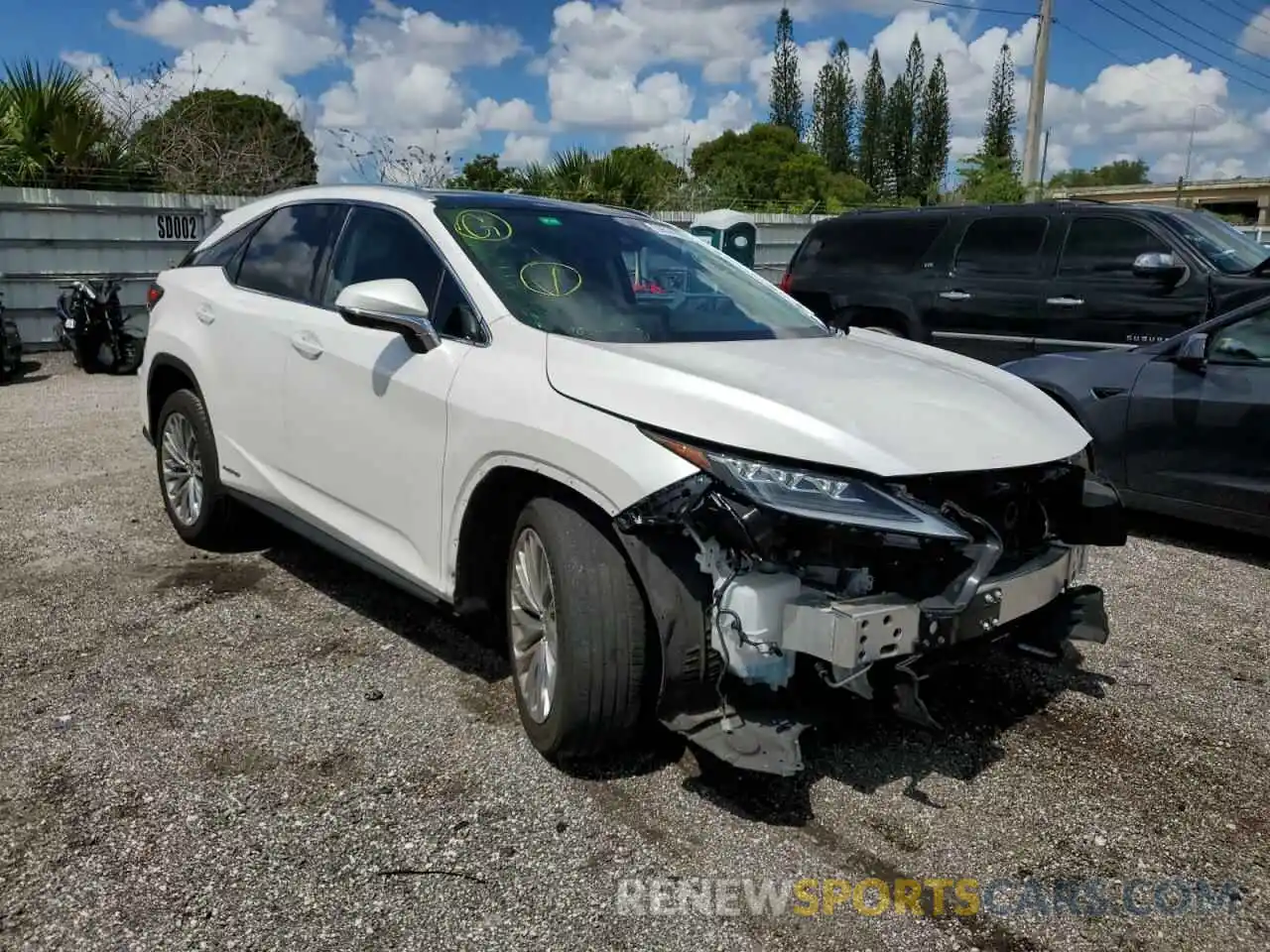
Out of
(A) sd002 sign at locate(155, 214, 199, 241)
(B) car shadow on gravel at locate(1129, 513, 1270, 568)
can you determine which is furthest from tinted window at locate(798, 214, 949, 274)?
(A) sd002 sign at locate(155, 214, 199, 241)

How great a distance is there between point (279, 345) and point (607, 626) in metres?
2.16

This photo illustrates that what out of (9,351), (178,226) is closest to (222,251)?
(9,351)

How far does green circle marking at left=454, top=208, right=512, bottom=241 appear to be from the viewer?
382 cm

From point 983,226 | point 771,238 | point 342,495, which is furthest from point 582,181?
point 342,495

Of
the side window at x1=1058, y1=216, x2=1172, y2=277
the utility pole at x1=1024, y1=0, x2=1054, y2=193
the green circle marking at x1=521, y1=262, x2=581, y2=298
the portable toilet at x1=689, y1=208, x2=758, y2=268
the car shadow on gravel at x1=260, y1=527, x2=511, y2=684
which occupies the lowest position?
the car shadow on gravel at x1=260, y1=527, x2=511, y2=684

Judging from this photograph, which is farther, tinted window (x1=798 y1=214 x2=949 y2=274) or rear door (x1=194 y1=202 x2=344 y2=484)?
tinted window (x1=798 y1=214 x2=949 y2=274)

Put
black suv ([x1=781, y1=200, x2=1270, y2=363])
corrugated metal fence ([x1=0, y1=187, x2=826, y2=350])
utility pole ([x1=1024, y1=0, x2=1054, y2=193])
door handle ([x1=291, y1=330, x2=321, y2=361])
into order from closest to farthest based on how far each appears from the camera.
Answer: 1. door handle ([x1=291, y1=330, x2=321, y2=361])
2. black suv ([x1=781, y1=200, x2=1270, y2=363])
3. corrugated metal fence ([x1=0, y1=187, x2=826, y2=350])
4. utility pole ([x1=1024, y1=0, x2=1054, y2=193])

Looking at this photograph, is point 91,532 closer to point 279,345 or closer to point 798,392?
point 279,345

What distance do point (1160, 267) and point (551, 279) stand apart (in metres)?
5.60

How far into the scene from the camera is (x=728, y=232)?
1364 cm

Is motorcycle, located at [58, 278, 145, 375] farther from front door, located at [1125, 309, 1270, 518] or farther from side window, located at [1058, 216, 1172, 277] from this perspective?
front door, located at [1125, 309, 1270, 518]

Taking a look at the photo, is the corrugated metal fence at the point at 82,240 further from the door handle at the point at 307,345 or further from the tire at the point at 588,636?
the tire at the point at 588,636

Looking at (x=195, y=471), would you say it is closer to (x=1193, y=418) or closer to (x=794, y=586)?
(x=794, y=586)

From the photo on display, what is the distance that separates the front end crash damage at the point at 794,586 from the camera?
2.68 metres
